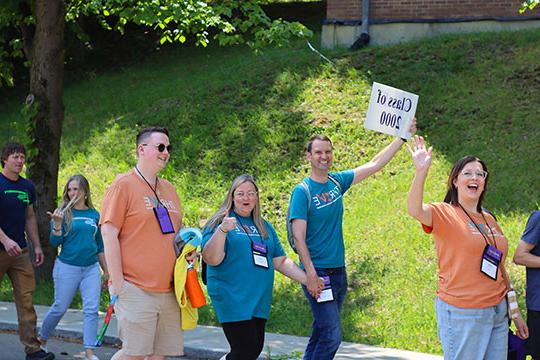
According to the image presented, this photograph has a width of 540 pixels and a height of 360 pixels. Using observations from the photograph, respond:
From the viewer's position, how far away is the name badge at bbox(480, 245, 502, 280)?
644cm

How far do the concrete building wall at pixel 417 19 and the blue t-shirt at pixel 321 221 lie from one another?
12.1 metres

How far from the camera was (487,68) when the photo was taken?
17.0 meters

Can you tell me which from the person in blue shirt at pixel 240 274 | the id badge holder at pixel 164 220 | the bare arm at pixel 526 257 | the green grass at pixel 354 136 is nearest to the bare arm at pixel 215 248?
the person in blue shirt at pixel 240 274

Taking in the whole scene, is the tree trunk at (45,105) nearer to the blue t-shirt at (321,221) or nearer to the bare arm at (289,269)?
the blue t-shirt at (321,221)

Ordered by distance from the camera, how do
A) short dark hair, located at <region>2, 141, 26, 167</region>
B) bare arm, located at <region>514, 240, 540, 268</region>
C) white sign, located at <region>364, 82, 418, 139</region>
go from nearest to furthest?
bare arm, located at <region>514, 240, 540, 268</region> → white sign, located at <region>364, 82, 418, 139</region> → short dark hair, located at <region>2, 141, 26, 167</region>

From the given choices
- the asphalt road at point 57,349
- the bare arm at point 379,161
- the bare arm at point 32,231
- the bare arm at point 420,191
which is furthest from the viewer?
the asphalt road at point 57,349

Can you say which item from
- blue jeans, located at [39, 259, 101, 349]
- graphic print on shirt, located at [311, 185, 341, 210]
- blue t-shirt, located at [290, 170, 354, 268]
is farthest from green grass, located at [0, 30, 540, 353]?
graphic print on shirt, located at [311, 185, 341, 210]

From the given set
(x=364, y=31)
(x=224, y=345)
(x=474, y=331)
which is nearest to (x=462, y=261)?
(x=474, y=331)

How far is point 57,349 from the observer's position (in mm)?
10469

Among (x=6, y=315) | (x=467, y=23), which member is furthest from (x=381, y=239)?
(x=467, y=23)

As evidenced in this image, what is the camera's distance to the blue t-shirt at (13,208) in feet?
30.9

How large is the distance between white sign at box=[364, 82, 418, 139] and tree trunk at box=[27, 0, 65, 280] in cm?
680

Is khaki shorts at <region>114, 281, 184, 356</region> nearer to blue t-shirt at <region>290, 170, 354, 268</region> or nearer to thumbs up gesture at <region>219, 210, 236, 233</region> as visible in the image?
thumbs up gesture at <region>219, 210, 236, 233</region>

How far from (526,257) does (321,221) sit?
1599 mm
